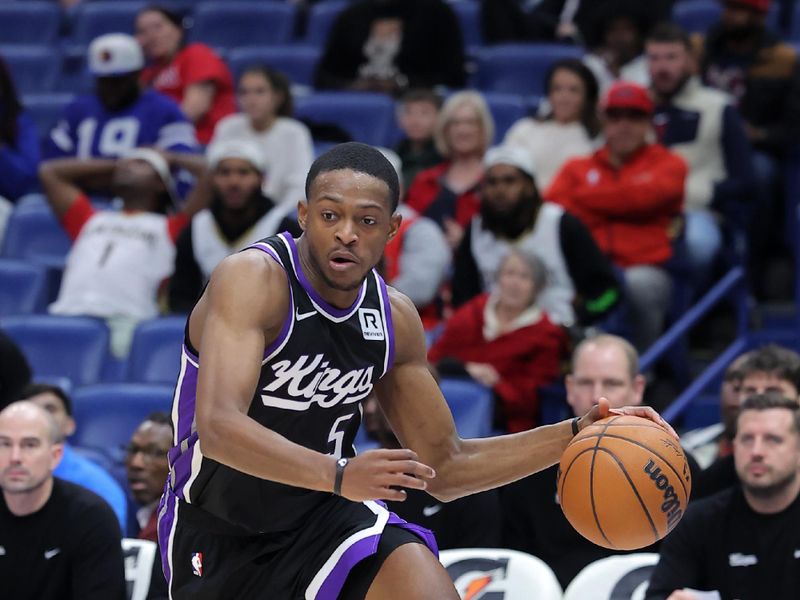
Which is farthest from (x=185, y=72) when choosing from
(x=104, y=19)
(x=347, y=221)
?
(x=347, y=221)

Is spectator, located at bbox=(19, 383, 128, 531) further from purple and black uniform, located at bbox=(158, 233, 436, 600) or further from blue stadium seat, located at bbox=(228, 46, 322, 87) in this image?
blue stadium seat, located at bbox=(228, 46, 322, 87)

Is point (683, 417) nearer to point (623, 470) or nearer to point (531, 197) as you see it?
point (531, 197)

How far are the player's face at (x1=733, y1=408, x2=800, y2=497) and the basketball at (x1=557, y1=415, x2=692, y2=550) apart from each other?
1561mm

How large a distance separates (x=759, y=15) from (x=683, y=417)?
2.41 meters

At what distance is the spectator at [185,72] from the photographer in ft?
31.6

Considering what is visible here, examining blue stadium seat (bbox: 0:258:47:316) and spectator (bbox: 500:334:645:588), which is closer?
spectator (bbox: 500:334:645:588)

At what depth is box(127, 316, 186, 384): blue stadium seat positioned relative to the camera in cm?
760

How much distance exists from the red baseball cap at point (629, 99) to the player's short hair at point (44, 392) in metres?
3.01

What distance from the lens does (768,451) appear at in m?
5.31

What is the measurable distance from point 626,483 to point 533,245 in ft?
12.5

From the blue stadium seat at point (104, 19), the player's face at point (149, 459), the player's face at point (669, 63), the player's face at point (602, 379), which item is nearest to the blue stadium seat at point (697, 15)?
the player's face at point (669, 63)

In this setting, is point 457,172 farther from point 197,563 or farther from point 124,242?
point 197,563

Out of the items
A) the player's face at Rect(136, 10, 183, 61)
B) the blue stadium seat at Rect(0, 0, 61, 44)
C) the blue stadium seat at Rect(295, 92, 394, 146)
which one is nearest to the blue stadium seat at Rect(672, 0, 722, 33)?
the blue stadium seat at Rect(295, 92, 394, 146)

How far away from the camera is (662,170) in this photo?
25.2ft
